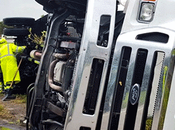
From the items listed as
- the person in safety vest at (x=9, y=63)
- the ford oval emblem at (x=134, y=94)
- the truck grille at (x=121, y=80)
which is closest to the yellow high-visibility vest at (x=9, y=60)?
the person in safety vest at (x=9, y=63)

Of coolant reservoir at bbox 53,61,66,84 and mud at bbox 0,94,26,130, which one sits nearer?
coolant reservoir at bbox 53,61,66,84

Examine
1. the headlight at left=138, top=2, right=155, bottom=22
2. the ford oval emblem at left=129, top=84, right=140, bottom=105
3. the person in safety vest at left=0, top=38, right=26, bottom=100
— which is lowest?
the person in safety vest at left=0, top=38, right=26, bottom=100

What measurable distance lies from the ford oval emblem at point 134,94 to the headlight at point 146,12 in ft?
1.82

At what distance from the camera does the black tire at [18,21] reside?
25.2 ft

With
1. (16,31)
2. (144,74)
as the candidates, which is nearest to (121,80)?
(144,74)

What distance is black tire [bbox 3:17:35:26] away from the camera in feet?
25.2

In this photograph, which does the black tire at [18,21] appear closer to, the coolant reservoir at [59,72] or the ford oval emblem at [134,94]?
the coolant reservoir at [59,72]

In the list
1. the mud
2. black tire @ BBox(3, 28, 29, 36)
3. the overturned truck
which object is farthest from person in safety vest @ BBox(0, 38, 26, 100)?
the overturned truck

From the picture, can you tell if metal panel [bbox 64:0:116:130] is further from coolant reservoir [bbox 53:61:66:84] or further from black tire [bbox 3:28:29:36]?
black tire [bbox 3:28:29:36]

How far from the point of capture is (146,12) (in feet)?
8.50

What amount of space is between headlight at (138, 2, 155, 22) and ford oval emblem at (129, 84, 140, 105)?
555mm

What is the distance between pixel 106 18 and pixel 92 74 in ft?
1.84

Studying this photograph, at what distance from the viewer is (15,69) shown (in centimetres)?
824

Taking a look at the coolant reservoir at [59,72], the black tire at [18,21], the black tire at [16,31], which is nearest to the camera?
the coolant reservoir at [59,72]
